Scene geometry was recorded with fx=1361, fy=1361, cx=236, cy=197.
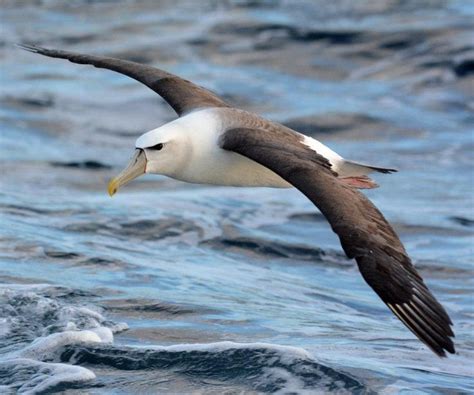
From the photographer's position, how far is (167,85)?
34.7 ft

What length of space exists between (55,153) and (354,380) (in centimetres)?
828

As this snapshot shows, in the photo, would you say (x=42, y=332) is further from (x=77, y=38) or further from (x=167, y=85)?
(x=77, y=38)

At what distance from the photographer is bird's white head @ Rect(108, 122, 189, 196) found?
933 centimetres

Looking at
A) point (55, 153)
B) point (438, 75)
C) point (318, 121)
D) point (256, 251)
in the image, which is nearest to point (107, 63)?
point (256, 251)

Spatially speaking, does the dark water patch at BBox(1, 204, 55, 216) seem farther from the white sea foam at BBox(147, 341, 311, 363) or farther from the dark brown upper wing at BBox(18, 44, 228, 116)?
the white sea foam at BBox(147, 341, 311, 363)

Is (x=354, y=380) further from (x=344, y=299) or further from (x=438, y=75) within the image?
(x=438, y=75)

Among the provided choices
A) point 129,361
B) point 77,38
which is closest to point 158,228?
point 129,361

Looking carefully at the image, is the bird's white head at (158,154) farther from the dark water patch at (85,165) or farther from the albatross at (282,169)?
the dark water patch at (85,165)

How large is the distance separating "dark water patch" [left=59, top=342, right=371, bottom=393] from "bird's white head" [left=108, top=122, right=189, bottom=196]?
1304 mm

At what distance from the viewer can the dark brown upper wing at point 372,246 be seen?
7.49 metres

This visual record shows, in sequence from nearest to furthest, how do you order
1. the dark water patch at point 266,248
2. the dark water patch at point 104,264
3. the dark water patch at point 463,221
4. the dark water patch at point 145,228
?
1. the dark water patch at point 104,264
2. the dark water patch at point 266,248
3. the dark water patch at point 145,228
4. the dark water patch at point 463,221

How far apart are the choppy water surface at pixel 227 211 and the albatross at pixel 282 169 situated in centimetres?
92

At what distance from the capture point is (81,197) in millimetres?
14039

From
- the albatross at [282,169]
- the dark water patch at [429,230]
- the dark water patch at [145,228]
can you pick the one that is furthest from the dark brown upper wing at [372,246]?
the dark water patch at [429,230]
